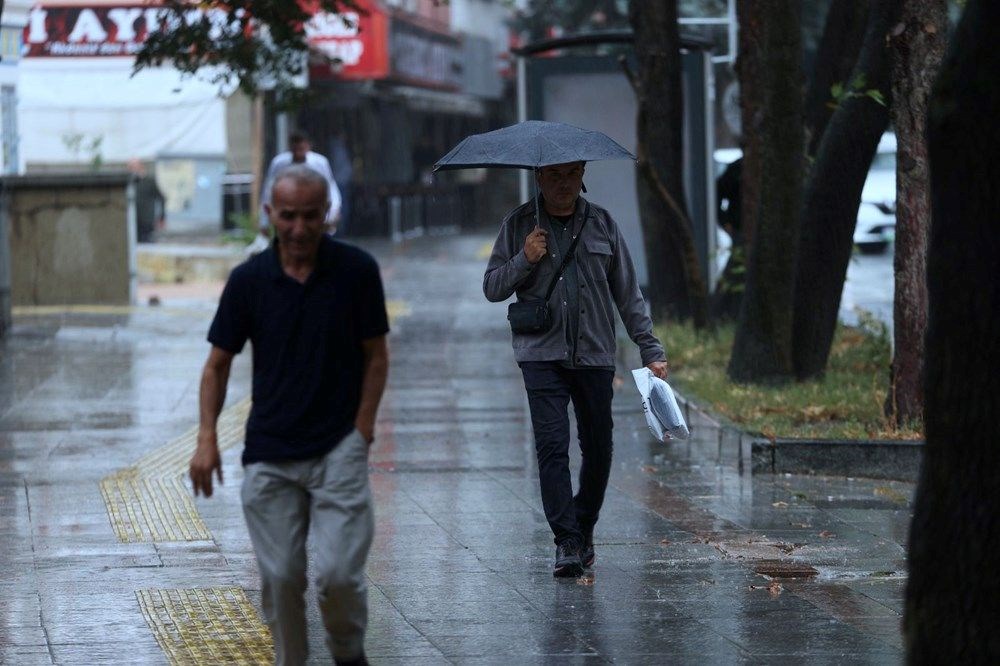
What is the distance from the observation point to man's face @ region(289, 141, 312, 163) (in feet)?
55.8

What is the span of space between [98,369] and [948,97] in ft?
35.3

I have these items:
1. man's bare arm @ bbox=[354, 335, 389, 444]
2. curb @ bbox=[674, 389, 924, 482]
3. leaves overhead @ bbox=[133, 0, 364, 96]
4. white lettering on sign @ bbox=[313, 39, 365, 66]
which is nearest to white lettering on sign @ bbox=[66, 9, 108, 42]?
white lettering on sign @ bbox=[313, 39, 365, 66]

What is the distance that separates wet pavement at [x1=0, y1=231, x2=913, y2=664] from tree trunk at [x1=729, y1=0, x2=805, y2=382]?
1077 millimetres

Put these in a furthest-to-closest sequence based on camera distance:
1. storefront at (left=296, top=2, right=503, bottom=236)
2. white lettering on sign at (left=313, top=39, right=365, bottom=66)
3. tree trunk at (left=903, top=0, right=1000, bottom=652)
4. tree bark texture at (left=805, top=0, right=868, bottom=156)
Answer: storefront at (left=296, top=2, right=503, bottom=236) < white lettering on sign at (left=313, top=39, right=365, bottom=66) < tree bark texture at (left=805, top=0, right=868, bottom=156) < tree trunk at (left=903, top=0, right=1000, bottom=652)

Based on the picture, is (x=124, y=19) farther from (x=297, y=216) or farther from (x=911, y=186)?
(x=297, y=216)

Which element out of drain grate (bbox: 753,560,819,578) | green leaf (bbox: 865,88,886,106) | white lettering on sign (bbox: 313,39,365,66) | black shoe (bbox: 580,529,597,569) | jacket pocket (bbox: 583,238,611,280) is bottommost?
drain grate (bbox: 753,560,819,578)

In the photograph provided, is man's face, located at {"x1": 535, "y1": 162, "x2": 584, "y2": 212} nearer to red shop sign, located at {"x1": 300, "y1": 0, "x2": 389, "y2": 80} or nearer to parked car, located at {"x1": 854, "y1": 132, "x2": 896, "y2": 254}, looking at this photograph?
red shop sign, located at {"x1": 300, "y1": 0, "x2": 389, "y2": 80}

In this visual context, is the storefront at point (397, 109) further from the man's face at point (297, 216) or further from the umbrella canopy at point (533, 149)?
the man's face at point (297, 216)

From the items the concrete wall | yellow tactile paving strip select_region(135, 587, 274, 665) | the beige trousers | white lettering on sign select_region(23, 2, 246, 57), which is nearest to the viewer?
the beige trousers

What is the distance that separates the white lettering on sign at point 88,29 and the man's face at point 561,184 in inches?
819

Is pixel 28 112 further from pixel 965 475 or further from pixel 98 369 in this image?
pixel 965 475

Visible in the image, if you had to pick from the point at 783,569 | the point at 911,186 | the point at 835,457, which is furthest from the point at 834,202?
the point at 783,569

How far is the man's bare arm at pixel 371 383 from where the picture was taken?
16.5 ft

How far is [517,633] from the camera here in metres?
6.16
